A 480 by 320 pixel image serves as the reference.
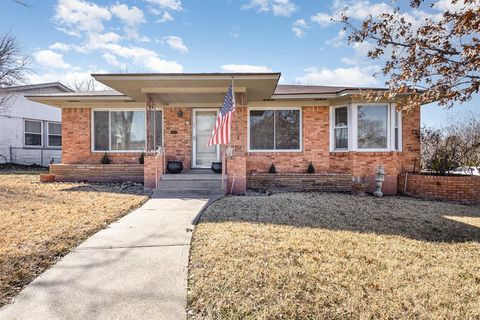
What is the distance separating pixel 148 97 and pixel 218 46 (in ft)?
22.7

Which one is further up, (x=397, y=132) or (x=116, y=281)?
(x=397, y=132)

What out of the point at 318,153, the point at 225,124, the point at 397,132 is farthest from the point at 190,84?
the point at 397,132

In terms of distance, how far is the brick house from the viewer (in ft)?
30.5

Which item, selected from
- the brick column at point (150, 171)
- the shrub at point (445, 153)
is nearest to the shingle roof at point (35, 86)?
the brick column at point (150, 171)

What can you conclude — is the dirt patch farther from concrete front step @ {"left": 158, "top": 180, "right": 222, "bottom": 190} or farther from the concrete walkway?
the concrete walkway

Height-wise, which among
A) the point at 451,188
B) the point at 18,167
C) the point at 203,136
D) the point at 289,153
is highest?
the point at 203,136

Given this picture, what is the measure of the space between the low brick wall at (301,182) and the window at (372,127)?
137 centimetres

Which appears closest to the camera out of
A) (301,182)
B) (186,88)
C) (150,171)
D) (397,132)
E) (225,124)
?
(225,124)

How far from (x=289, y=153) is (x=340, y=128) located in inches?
77.3

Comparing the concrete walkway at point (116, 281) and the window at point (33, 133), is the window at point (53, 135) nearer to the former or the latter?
the window at point (33, 133)

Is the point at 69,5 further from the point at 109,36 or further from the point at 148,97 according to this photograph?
the point at 109,36

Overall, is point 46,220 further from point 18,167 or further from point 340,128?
point 18,167

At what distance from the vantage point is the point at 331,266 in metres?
3.42

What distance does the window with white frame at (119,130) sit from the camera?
36.9ft
